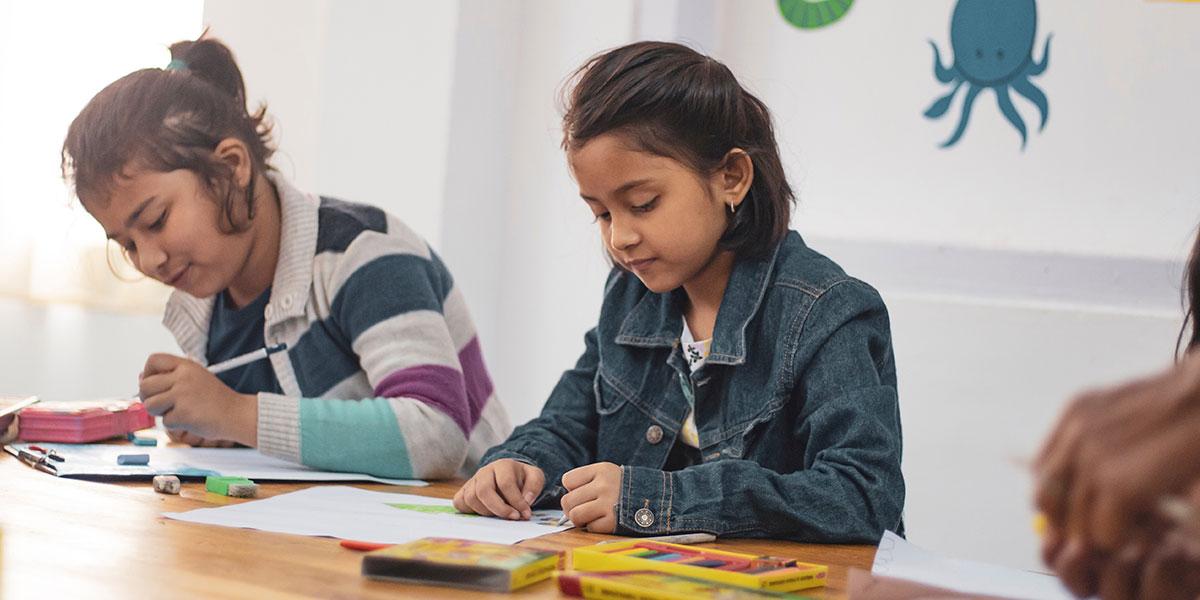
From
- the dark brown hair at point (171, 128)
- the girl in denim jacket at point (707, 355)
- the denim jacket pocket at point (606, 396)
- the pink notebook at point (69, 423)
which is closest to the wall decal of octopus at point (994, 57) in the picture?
the girl in denim jacket at point (707, 355)

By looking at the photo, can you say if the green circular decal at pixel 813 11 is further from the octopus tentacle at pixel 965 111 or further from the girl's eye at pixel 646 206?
the girl's eye at pixel 646 206

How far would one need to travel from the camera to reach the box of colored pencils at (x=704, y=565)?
0.75m

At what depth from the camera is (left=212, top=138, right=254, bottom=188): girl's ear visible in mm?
1531

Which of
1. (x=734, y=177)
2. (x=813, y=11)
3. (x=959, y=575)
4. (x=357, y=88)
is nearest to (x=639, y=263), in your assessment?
(x=734, y=177)

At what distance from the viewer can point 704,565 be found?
0.78m

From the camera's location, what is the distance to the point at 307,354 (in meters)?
1.50

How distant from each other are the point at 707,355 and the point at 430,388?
13.6 inches

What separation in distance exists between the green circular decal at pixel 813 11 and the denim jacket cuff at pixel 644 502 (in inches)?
52.6

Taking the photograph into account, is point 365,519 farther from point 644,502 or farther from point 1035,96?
point 1035,96

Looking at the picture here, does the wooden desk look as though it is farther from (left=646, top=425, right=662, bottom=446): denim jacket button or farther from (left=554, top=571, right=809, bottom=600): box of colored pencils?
(left=646, top=425, right=662, bottom=446): denim jacket button

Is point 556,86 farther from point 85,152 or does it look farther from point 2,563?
point 2,563

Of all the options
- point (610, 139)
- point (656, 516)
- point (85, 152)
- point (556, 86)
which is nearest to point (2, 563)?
point (656, 516)

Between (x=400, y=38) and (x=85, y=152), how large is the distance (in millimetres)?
1043

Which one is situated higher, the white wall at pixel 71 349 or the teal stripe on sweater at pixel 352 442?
the teal stripe on sweater at pixel 352 442
